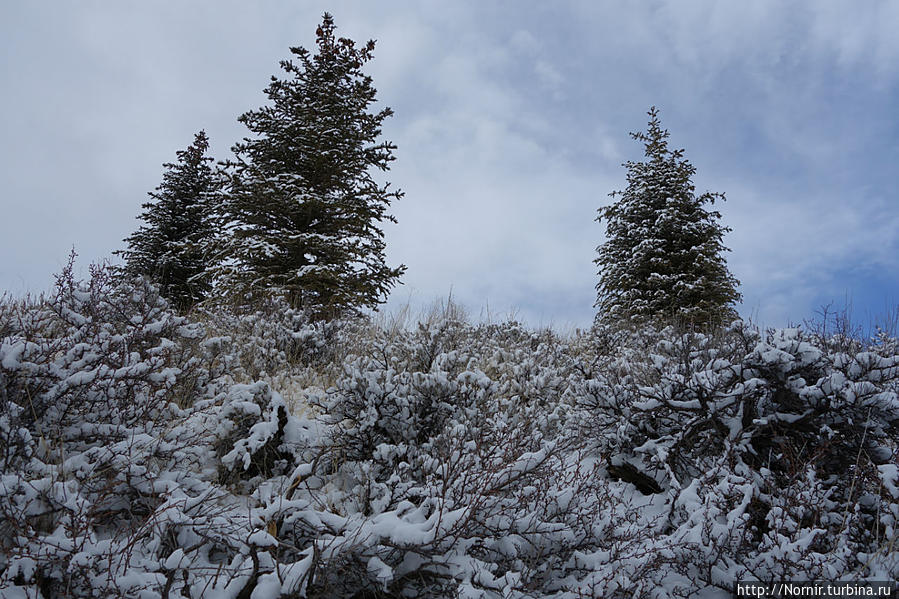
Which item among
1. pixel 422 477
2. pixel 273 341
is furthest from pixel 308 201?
pixel 422 477

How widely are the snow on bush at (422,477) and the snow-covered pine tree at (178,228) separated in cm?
1185

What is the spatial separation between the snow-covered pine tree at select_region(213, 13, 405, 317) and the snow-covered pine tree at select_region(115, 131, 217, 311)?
166 inches

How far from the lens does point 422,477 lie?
330 centimetres

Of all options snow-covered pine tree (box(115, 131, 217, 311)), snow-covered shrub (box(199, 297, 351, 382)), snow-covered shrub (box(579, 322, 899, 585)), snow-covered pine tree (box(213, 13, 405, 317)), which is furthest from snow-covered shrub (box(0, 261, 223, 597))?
snow-covered pine tree (box(115, 131, 217, 311))

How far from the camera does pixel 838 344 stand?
14.6 ft

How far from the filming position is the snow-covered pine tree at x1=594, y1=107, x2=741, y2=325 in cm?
1407

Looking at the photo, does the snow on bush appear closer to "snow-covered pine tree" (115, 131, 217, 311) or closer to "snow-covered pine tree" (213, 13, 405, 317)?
"snow-covered pine tree" (213, 13, 405, 317)

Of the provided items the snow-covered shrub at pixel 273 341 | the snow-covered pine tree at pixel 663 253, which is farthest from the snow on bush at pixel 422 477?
the snow-covered pine tree at pixel 663 253

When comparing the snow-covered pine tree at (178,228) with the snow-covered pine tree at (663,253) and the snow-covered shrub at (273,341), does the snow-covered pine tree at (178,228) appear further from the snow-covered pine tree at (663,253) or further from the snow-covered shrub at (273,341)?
the snow-covered pine tree at (663,253)

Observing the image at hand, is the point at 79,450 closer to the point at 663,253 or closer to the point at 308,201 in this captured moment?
the point at 308,201

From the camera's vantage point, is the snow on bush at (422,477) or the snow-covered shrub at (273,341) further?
the snow-covered shrub at (273,341)

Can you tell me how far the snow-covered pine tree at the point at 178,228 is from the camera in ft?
50.4

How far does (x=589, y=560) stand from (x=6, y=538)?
2893 millimetres

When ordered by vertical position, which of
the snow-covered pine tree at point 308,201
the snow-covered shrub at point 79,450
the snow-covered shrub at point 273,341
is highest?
the snow-covered pine tree at point 308,201
